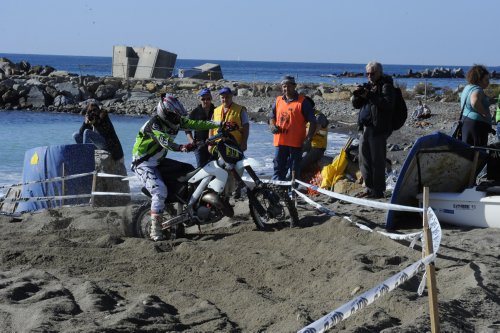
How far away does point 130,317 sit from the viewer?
598 cm

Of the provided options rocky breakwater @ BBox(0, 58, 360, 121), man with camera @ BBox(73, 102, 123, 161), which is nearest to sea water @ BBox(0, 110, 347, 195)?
rocky breakwater @ BBox(0, 58, 360, 121)

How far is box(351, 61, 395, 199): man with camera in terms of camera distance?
10141mm

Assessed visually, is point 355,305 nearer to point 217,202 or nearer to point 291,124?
point 217,202

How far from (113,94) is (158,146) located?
4042 centimetres

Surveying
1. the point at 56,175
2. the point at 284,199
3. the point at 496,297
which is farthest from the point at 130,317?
the point at 56,175

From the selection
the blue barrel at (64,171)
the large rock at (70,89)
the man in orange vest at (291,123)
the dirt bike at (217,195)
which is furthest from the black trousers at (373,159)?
the large rock at (70,89)

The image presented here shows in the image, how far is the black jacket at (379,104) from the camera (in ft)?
33.3

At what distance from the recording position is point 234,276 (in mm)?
7531

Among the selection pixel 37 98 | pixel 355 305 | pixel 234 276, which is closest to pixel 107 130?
pixel 234 276

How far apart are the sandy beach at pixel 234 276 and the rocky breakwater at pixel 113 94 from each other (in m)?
31.8

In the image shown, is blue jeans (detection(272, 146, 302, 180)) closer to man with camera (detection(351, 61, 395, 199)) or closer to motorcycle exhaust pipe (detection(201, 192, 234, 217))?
man with camera (detection(351, 61, 395, 199))

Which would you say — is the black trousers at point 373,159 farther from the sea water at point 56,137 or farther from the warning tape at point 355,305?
the sea water at point 56,137

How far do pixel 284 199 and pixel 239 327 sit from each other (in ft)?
11.9

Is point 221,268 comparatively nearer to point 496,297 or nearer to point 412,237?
point 412,237
